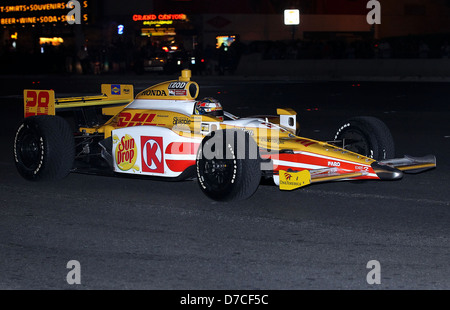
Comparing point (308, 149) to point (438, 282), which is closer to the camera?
point (438, 282)

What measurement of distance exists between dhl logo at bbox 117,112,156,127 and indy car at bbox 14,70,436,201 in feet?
0.04

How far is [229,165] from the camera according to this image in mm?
7520

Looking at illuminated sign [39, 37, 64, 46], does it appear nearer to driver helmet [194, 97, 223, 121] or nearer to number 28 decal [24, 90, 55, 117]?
number 28 decal [24, 90, 55, 117]

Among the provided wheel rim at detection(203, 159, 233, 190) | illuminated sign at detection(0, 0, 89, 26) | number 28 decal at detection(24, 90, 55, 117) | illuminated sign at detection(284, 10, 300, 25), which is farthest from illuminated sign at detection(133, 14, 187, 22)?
wheel rim at detection(203, 159, 233, 190)

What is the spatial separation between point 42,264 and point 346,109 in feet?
47.5

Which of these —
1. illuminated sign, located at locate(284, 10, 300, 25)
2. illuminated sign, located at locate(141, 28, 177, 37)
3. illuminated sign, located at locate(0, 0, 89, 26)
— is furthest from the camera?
illuminated sign, located at locate(141, 28, 177, 37)

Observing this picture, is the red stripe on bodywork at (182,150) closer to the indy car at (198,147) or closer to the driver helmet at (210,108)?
the indy car at (198,147)

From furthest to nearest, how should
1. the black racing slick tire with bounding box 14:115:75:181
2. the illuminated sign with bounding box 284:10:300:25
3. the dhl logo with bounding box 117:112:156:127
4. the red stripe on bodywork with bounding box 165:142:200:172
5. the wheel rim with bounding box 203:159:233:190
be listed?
the illuminated sign with bounding box 284:10:300:25 → the dhl logo with bounding box 117:112:156:127 → the black racing slick tire with bounding box 14:115:75:181 → the red stripe on bodywork with bounding box 165:142:200:172 → the wheel rim with bounding box 203:159:233:190

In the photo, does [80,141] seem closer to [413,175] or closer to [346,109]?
[413,175]

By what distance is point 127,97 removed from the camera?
34.5 feet

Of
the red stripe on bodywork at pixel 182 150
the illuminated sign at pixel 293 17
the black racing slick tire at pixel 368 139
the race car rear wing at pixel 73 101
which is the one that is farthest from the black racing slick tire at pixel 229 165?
the illuminated sign at pixel 293 17

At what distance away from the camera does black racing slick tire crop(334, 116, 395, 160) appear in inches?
345
